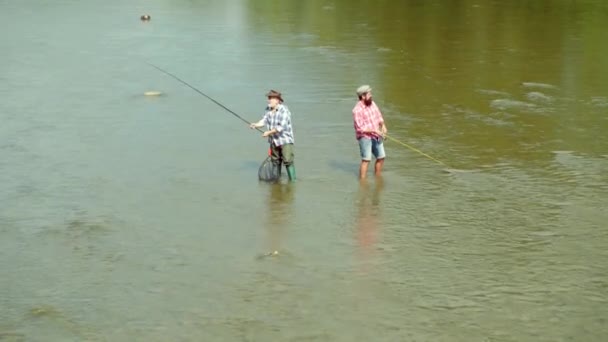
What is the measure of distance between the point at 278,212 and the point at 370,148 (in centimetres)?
200

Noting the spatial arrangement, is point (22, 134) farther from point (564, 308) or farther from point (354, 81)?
point (564, 308)

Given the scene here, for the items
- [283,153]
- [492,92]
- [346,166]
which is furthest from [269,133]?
[492,92]

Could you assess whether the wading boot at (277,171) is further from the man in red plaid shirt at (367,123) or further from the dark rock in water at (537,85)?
the dark rock in water at (537,85)

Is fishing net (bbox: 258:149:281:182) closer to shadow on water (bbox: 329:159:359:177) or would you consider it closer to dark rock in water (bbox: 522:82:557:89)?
shadow on water (bbox: 329:159:359:177)

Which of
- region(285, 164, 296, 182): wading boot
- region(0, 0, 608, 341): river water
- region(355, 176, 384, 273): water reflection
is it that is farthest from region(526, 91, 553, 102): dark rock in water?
region(285, 164, 296, 182): wading boot

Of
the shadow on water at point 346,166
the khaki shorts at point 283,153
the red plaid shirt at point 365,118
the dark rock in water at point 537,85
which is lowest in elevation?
the shadow on water at point 346,166

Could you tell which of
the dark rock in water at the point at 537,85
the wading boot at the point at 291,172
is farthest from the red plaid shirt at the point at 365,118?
the dark rock in water at the point at 537,85

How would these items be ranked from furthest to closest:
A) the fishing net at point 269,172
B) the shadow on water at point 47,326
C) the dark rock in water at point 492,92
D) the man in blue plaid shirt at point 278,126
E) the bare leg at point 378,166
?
the dark rock in water at point 492,92 < the bare leg at point 378,166 < the fishing net at point 269,172 < the man in blue plaid shirt at point 278,126 < the shadow on water at point 47,326

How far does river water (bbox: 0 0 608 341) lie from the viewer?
10.2 meters

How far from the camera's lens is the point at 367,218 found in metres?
13.4

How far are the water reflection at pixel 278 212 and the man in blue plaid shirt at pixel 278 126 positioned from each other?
402 millimetres

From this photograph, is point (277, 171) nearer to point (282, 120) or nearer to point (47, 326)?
point (282, 120)

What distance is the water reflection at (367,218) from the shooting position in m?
12.0

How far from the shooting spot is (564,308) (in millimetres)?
10289
